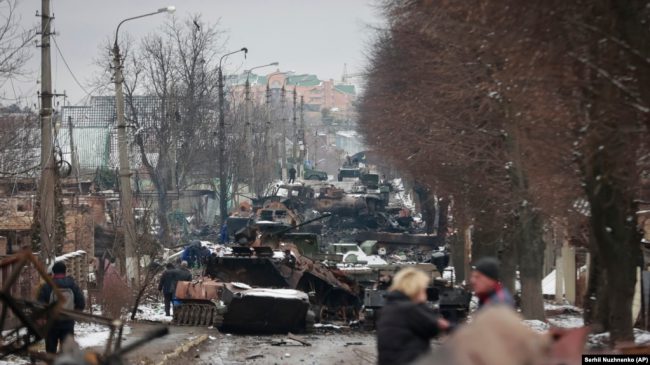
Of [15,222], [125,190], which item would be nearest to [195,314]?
[125,190]

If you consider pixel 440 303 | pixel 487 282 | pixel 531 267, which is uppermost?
pixel 487 282

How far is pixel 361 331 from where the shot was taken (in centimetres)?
2686

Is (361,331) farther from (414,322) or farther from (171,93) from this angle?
(171,93)

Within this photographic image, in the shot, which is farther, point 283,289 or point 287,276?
point 287,276

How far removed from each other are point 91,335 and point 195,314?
5034mm

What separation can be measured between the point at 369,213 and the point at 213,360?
45.7 m

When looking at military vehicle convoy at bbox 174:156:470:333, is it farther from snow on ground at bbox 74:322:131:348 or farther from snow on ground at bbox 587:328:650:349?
snow on ground at bbox 587:328:650:349

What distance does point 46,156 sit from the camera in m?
23.7

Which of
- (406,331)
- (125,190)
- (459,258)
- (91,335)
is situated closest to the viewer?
(406,331)

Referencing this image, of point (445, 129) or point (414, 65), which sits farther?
point (414, 65)

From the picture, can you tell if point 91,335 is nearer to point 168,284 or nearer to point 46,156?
point 46,156

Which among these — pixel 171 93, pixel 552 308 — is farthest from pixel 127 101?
pixel 552 308

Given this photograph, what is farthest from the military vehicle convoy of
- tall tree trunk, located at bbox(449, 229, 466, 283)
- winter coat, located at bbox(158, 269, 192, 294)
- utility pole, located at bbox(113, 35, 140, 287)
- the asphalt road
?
tall tree trunk, located at bbox(449, 229, 466, 283)

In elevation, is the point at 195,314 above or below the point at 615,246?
below
